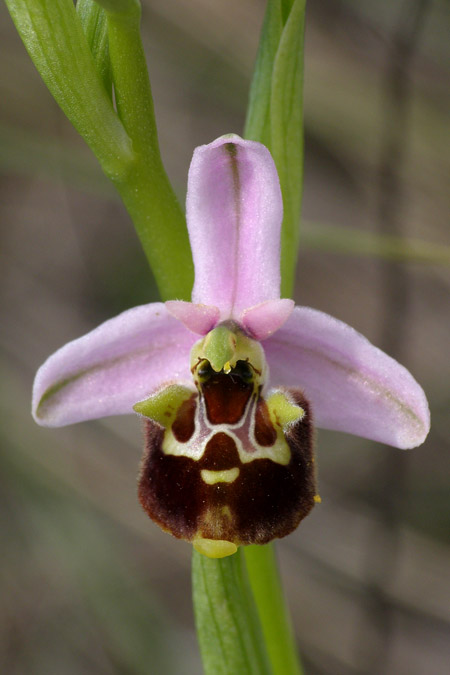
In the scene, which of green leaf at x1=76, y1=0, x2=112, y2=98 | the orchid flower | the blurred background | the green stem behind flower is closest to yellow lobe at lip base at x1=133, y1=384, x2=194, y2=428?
the orchid flower

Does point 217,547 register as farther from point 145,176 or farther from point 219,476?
point 145,176

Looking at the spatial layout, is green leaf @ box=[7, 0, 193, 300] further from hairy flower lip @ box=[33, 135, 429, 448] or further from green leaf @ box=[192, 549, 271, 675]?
green leaf @ box=[192, 549, 271, 675]

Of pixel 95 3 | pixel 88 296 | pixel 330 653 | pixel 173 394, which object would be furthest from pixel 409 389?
pixel 88 296

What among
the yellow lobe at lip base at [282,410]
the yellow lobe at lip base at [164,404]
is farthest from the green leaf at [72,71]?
the yellow lobe at lip base at [282,410]

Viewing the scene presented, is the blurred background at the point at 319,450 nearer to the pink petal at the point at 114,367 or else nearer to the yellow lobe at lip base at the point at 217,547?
the pink petal at the point at 114,367

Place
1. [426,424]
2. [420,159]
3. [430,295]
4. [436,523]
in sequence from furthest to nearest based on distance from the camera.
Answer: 1. [430,295]
2. [436,523]
3. [420,159]
4. [426,424]

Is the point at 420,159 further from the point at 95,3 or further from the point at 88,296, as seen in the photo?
the point at 95,3
